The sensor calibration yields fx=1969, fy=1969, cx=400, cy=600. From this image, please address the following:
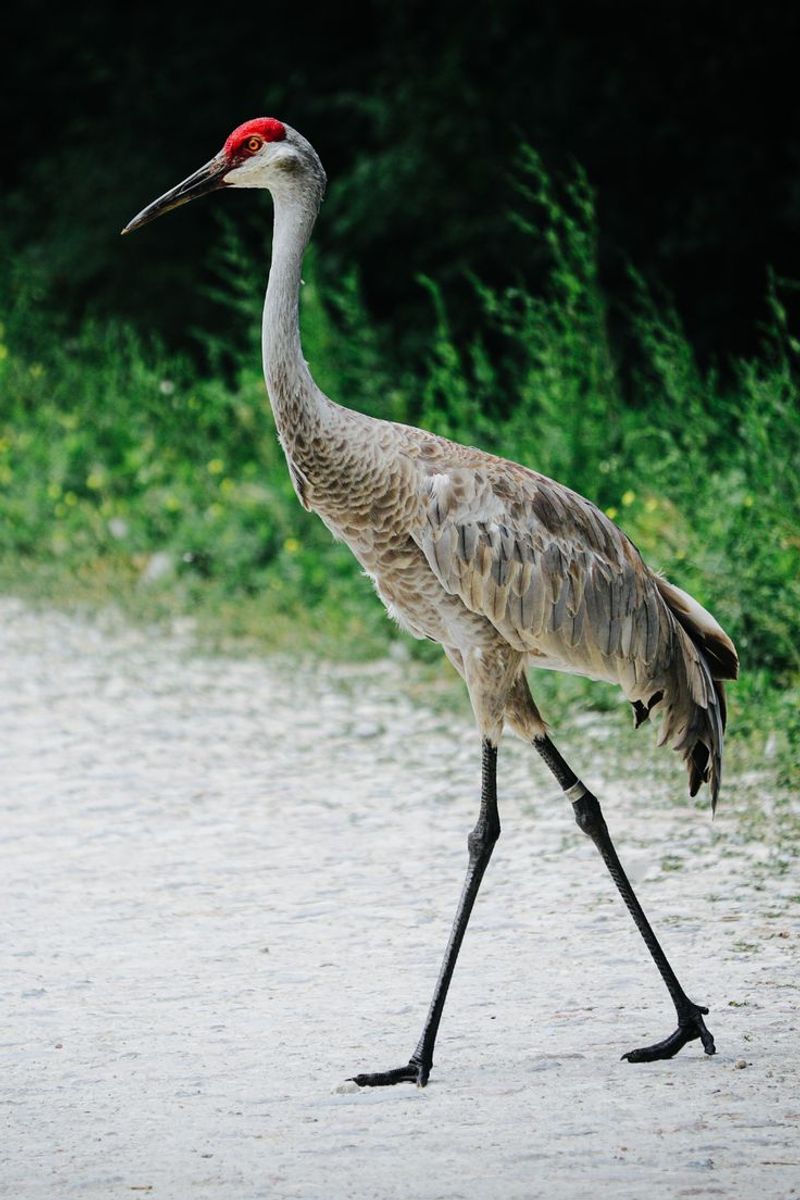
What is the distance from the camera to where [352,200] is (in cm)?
1379

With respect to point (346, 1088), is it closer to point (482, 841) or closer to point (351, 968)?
point (482, 841)

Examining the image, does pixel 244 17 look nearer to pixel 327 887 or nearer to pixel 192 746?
pixel 192 746

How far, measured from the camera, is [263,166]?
4.91 meters

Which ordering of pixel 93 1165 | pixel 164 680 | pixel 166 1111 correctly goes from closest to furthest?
pixel 93 1165 < pixel 166 1111 < pixel 164 680

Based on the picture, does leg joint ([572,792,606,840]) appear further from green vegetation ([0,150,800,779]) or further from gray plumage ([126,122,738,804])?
green vegetation ([0,150,800,779])

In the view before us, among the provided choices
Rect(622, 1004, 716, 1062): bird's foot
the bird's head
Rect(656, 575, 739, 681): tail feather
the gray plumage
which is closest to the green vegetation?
Rect(656, 575, 739, 681): tail feather

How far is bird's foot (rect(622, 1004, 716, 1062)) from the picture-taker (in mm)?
Answer: 4230

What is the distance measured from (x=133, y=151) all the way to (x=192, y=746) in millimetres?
9216

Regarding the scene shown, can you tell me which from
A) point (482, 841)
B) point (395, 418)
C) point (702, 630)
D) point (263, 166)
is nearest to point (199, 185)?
point (263, 166)

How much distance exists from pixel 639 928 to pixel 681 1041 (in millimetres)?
302

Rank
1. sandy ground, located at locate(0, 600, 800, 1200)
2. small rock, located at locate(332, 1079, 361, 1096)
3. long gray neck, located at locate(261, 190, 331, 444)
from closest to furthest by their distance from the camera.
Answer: sandy ground, located at locate(0, 600, 800, 1200) → small rock, located at locate(332, 1079, 361, 1096) → long gray neck, located at locate(261, 190, 331, 444)

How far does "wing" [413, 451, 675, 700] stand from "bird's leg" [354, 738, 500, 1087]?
36cm

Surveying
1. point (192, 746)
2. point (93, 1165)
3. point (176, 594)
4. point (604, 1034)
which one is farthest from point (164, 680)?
point (93, 1165)

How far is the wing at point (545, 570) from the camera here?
15.2 ft
